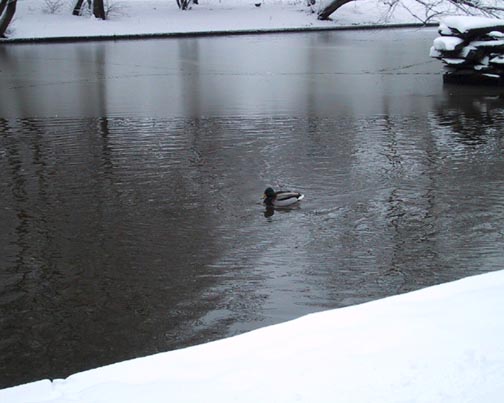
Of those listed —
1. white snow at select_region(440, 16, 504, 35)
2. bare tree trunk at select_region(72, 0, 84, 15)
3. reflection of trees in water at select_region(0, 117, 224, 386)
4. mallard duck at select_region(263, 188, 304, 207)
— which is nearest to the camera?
reflection of trees in water at select_region(0, 117, 224, 386)

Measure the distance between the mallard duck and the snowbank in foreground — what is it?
4237mm

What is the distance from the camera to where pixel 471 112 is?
1598 centimetres

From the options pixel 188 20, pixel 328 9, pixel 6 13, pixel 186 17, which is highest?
pixel 6 13

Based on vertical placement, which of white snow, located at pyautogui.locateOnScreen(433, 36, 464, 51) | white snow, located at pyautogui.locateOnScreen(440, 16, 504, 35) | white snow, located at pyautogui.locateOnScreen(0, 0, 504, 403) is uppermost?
white snow, located at pyautogui.locateOnScreen(440, 16, 504, 35)

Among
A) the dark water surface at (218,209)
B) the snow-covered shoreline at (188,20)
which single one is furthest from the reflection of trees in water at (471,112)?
the snow-covered shoreline at (188,20)

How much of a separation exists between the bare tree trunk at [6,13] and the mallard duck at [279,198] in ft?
92.6

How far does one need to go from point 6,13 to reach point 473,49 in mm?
22762

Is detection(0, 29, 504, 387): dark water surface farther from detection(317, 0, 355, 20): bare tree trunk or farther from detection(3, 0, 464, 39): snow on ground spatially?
detection(317, 0, 355, 20): bare tree trunk

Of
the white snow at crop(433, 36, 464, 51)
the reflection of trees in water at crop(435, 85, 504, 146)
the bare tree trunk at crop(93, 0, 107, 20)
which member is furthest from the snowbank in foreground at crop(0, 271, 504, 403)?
the bare tree trunk at crop(93, 0, 107, 20)

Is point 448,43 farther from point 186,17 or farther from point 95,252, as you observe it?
point 186,17

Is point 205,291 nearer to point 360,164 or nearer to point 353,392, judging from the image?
point 353,392

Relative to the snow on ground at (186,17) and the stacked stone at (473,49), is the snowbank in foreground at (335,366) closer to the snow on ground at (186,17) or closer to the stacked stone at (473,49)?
the stacked stone at (473,49)

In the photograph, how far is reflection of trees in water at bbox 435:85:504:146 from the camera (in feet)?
44.9

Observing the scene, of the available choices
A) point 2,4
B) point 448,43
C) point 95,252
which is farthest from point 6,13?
point 95,252
